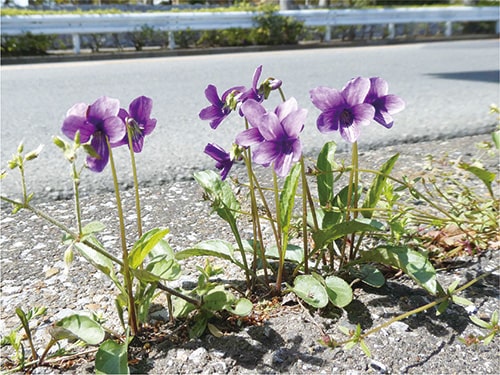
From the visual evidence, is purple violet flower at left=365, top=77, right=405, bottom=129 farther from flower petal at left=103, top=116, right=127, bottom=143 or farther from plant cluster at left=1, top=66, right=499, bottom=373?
flower petal at left=103, top=116, right=127, bottom=143

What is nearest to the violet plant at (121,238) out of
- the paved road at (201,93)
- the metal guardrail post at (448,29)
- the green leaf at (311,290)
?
the green leaf at (311,290)

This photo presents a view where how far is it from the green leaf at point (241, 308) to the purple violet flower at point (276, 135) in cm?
33

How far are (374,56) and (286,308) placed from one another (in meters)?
7.95

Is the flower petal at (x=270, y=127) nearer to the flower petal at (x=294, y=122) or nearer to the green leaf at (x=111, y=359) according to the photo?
the flower petal at (x=294, y=122)

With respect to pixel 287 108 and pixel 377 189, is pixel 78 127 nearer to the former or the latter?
pixel 287 108

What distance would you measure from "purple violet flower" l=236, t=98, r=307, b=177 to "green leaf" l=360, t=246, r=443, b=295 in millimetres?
422

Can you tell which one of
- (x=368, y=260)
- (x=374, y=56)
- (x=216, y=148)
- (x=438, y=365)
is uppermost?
(x=216, y=148)

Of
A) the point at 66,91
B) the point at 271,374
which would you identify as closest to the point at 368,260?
the point at 271,374

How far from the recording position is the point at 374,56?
8.97m

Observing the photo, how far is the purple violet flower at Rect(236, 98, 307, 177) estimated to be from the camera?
4.32 ft

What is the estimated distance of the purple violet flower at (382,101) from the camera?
1.46 metres

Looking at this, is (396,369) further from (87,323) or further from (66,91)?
(66,91)

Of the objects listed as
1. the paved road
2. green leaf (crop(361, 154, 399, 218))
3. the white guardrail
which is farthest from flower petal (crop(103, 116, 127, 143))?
the white guardrail

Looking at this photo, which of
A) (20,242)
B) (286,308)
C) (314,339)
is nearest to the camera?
(314,339)
